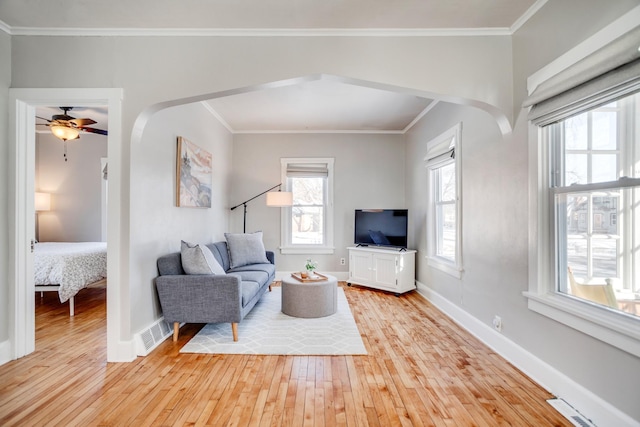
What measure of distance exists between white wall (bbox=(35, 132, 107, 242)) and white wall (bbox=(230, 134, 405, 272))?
2529 millimetres

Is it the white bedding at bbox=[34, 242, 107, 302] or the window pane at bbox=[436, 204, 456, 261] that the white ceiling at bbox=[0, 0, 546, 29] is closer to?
the window pane at bbox=[436, 204, 456, 261]

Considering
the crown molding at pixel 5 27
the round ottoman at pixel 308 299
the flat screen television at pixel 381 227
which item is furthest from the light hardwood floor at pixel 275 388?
the crown molding at pixel 5 27

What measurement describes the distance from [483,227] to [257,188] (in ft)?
12.8

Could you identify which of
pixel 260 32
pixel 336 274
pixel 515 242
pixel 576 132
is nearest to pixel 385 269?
pixel 336 274

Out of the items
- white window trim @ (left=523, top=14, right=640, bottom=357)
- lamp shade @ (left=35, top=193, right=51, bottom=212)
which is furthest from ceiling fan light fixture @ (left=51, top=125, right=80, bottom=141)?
white window trim @ (left=523, top=14, right=640, bottom=357)

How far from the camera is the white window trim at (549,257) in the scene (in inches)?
66.9

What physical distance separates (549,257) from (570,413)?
0.96 metres

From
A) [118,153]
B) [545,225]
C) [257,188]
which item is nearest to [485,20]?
[545,225]

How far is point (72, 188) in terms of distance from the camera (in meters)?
5.74

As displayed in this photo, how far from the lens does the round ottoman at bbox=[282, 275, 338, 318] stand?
3654 millimetres

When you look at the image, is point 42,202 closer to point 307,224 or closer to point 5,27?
point 5,27

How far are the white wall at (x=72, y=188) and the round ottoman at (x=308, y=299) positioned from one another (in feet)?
13.6

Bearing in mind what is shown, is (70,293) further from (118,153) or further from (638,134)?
(638,134)

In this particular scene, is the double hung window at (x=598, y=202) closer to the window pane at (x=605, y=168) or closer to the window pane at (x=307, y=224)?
the window pane at (x=605, y=168)
